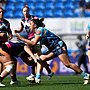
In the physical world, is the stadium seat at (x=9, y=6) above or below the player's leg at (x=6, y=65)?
below

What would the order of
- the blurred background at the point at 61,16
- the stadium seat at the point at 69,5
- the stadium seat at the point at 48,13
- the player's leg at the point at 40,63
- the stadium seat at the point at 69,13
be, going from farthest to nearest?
the stadium seat at the point at 69,5
the stadium seat at the point at 48,13
the stadium seat at the point at 69,13
the blurred background at the point at 61,16
the player's leg at the point at 40,63

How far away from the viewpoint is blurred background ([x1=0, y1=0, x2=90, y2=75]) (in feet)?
72.3

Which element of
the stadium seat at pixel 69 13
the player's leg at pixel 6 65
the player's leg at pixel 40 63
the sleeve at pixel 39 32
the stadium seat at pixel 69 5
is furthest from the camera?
the stadium seat at pixel 69 5

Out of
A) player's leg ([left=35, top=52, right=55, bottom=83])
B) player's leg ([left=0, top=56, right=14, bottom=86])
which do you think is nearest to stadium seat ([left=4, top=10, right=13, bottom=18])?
player's leg ([left=35, top=52, right=55, bottom=83])

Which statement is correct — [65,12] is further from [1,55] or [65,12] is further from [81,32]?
[1,55]

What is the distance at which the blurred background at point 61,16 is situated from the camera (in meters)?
22.0

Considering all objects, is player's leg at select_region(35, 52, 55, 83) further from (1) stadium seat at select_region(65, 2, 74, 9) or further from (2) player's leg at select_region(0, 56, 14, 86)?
(1) stadium seat at select_region(65, 2, 74, 9)

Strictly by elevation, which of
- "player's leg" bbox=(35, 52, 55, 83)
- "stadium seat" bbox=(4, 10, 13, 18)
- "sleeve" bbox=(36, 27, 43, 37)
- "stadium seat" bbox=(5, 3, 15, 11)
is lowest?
"stadium seat" bbox=(4, 10, 13, 18)

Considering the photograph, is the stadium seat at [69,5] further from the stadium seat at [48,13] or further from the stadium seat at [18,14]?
the stadium seat at [18,14]

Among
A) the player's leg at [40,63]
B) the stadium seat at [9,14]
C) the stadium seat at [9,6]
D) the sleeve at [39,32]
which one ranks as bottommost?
the stadium seat at [9,14]

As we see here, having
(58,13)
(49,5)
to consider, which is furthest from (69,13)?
(49,5)

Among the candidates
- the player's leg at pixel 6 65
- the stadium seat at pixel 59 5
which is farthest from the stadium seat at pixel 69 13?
the player's leg at pixel 6 65

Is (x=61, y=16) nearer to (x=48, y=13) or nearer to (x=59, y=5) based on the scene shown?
(x=48, y=13)

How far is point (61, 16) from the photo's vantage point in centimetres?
2428
